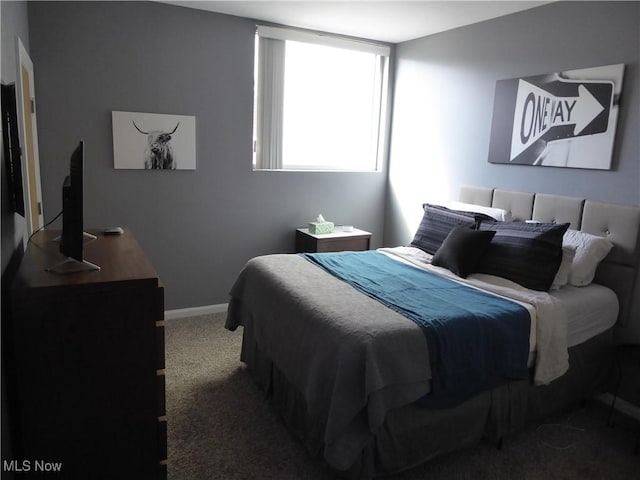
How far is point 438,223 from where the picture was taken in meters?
3.48

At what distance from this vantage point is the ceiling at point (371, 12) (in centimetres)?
339

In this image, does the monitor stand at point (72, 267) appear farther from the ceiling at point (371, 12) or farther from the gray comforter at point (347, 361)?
the ceiling at point (371, 12)

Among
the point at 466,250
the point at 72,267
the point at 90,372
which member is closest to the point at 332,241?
the point at 466,250

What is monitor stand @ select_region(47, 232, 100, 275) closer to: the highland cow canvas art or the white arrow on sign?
the highland cow canvas art

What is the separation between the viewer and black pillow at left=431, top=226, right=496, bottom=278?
2.93m

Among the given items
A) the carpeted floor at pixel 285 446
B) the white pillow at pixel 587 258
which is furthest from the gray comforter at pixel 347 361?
the white pillow at pixel 587 258

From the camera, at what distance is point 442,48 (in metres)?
4.11

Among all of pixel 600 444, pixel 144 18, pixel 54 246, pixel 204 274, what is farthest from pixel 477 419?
pixel 144 18

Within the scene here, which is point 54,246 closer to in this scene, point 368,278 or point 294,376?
point 294,376

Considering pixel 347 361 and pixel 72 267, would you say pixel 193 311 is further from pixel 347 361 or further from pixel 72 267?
pixel 347 361

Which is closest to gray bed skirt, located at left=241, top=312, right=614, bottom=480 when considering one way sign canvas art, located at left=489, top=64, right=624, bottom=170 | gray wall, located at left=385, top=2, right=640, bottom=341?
gray wall, located at left=385, top=2, right=640, bottom=341

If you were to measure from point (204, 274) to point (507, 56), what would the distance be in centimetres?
307

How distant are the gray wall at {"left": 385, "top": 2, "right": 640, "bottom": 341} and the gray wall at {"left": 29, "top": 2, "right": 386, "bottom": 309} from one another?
0.87m

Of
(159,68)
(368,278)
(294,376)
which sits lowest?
(294,376)
